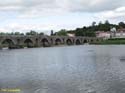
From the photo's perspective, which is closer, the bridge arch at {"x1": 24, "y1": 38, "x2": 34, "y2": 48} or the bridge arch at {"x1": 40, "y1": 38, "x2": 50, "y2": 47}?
the bridge arch at {"x1": 24, "y1": 38, "x2": 34, "y2": 48}

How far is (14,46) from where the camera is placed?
170625mm

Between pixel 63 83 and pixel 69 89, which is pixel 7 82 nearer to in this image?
pixel 63 83

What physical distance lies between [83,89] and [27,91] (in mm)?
4711

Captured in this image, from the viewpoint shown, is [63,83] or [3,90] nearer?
[3,90]

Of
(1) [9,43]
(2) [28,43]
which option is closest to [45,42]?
(2) [28,43]

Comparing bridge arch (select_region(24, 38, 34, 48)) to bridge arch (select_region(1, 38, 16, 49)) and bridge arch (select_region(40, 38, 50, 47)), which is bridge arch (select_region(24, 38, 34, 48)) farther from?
bridge arch (select_region(40, 38, 50, 47))

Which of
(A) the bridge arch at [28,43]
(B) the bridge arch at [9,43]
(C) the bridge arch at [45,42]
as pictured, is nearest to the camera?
(B) the bridge arch at [9,43]

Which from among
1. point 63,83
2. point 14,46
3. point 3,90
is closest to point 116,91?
point 63,83

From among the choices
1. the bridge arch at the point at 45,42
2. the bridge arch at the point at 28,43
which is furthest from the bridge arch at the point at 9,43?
the bridge arch at the point at 45,42

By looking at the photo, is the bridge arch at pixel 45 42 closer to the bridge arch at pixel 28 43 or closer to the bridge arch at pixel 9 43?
the bridge arch at pixel 28 43

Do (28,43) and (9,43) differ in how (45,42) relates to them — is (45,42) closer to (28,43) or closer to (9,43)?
(28,43)

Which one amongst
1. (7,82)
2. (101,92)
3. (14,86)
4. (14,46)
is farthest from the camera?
(14,46)

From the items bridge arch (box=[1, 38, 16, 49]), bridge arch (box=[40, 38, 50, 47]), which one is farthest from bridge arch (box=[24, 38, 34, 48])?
bridge arch (box=[40, 38, 50, 47])

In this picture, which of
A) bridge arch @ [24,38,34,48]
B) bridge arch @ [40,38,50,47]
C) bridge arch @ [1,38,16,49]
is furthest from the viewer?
bridge arch @ [40,38,50,47]
